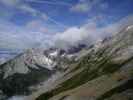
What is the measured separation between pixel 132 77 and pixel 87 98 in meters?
44.4

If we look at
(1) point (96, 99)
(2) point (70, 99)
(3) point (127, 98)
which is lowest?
(3) point (127, 98)

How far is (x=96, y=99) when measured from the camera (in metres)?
172

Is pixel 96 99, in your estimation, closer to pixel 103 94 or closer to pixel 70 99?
pixel 103 94

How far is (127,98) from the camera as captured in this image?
136 metres

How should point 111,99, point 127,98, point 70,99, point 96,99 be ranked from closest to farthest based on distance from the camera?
point 127,98 < point 111,99 < point 96,99 < point 70,99

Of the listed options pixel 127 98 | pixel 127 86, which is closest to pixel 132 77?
pixel 127 86

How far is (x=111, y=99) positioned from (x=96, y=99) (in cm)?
2351

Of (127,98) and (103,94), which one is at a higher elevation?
(103,94)

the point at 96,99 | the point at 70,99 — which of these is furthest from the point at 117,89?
the point at 70,99

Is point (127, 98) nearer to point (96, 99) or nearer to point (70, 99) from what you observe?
point (96, 99)

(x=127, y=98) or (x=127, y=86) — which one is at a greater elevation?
(x=127, y=86)

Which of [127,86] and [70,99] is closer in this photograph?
[127,86]

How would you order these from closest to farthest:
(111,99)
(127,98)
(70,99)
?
(127,98) < (111,99) < (70,99)

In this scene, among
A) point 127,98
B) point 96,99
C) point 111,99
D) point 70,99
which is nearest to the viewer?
point 127,98
